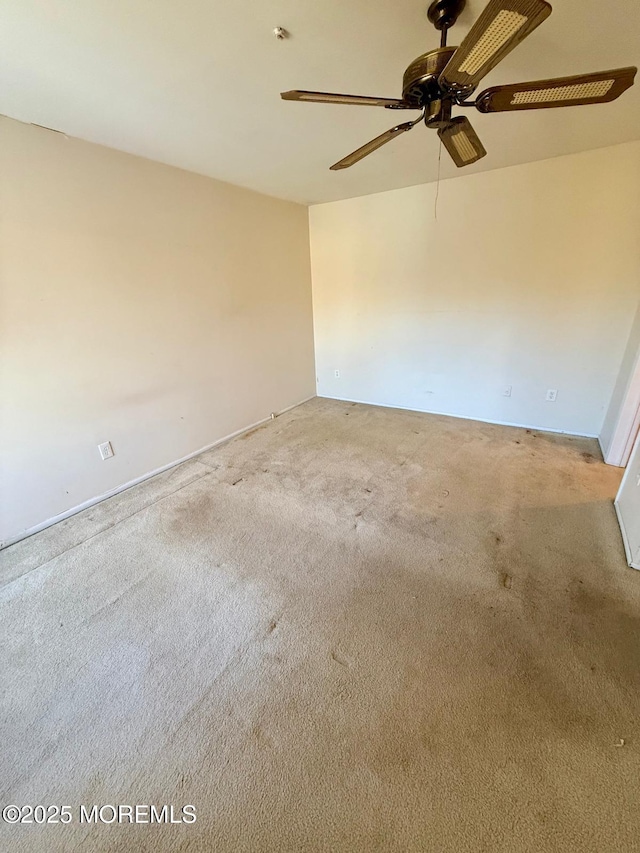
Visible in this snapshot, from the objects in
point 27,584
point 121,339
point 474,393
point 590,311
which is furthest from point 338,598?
point 590,311

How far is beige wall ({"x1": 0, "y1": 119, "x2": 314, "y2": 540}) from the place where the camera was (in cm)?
193

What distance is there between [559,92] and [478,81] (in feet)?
0.91

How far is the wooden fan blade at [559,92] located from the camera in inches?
39.8

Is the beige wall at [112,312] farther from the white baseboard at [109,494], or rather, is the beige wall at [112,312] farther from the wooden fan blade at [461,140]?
the wooden fan blade at [461,140]

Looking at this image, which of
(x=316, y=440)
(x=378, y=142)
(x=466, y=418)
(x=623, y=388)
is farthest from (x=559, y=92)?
(x=466, y=418)

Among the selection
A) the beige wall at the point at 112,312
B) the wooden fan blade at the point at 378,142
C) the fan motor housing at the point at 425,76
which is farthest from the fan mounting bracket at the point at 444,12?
the beige wall at the point at 112,312

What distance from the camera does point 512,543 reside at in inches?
76.2

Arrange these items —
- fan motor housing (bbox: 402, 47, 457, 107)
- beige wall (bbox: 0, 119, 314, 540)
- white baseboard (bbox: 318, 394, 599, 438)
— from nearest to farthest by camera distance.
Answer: fan motor housing (bbox: 402, 47, 457, 107), beige wall (bbox: 0, 119, 314, 540), white baseboard (bbox: 318, 394, 599, 438)

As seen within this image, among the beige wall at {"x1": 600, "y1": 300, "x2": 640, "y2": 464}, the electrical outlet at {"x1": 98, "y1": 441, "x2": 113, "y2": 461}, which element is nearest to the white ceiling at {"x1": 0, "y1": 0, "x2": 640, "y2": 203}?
the beige wall at {"x1": 600, "y1": 300, "x2": 640, "y2": 464}

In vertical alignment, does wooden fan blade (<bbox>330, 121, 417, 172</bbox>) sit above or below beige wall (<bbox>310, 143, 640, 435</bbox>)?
above

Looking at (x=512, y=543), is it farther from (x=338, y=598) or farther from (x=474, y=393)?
(x=474, y=393)

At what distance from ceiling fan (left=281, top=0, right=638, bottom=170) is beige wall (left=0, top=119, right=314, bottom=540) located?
64.0 inches

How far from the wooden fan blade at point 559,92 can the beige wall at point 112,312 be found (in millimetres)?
2197

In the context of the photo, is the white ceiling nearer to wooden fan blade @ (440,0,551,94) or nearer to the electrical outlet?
wooden fan blade @ (440,0,551,94)
